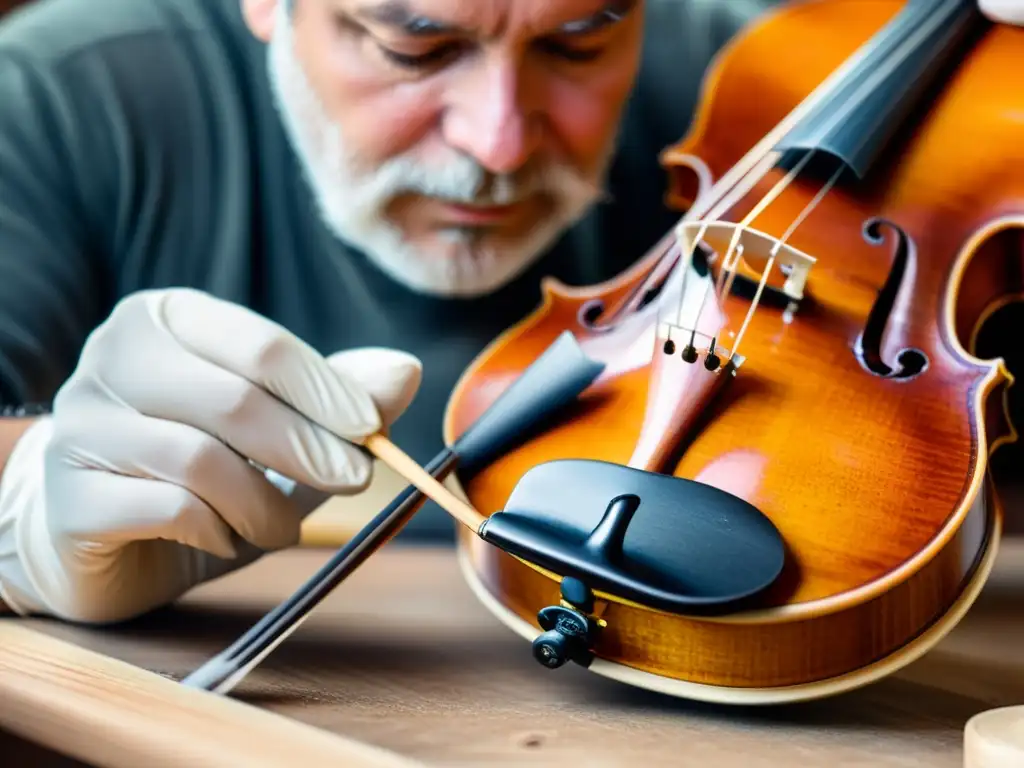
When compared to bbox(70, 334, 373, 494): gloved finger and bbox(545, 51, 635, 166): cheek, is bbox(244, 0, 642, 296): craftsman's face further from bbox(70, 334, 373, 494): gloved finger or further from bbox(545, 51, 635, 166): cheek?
bbox(70, 334, 373, 494): gloved finger

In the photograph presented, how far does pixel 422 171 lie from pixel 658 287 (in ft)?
0.79

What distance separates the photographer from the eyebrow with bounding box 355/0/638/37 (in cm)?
65

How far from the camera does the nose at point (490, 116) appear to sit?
2.20 feet

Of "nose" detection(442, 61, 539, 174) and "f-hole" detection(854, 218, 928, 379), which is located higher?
"nose" detection(442, 61, 539, 174)

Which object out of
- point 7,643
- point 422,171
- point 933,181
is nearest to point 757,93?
point 933,181

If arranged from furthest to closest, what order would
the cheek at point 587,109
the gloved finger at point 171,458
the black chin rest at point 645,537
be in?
the cheek at point 587,109
the gloved finger at point 171,458
the black chin rest at point 645,537

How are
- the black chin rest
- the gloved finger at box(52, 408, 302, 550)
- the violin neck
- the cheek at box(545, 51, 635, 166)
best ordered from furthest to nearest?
the cheek at box(545, 51, 635, 166) → the violin neck → the gloved finger at box(52, 408, 302, 550) → the black chin rest

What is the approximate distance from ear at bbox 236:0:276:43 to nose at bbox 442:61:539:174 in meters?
0.24

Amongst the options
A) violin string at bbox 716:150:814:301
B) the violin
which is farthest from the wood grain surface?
violin string at bbox 716:150:814:301

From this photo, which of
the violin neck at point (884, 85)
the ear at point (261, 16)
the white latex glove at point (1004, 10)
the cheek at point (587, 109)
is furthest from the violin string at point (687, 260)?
the ear at point (261, 16)

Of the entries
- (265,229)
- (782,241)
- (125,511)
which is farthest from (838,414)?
(265,229)

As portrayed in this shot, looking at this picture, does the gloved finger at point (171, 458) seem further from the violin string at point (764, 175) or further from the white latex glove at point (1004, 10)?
the white latex glove at point (1004, 10)

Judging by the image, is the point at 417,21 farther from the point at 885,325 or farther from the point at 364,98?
the point at 885,325

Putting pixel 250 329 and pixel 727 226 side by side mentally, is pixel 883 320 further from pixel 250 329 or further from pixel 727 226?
pixel 250 329
